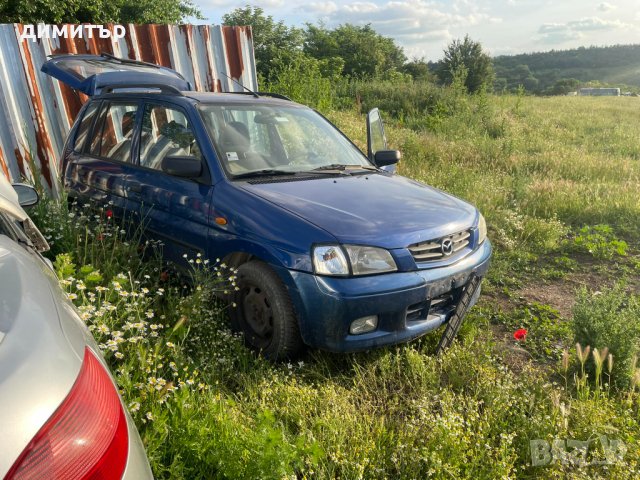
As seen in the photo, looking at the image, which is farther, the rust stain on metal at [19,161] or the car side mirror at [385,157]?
the rust stain on metal at [19,161]

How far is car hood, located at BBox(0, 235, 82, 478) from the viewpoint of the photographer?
3.27ft

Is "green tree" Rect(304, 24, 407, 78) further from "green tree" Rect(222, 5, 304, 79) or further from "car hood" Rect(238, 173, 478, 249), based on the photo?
"car hood" Rect(238, 173, 478, 249)

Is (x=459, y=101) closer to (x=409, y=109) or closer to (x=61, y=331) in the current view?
(x=409, y=109)

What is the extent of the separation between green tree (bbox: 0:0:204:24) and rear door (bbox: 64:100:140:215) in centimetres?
1596

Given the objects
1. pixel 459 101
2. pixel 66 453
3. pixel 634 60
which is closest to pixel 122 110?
pixel 66 453

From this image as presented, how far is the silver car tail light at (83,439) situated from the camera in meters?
1.01

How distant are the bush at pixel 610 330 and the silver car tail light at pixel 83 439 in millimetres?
3047

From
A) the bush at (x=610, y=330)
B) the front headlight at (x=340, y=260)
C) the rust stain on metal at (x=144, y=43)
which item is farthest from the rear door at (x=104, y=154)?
the bush at (x=610, y=330)

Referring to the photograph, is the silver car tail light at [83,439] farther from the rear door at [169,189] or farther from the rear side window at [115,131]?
the rear side window at [115,131]

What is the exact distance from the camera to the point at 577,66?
347ft

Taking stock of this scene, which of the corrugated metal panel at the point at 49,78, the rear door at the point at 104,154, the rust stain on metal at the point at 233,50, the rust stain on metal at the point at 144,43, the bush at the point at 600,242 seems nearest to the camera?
the rear door at the point at 104,154

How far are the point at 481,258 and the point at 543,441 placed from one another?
4.69ft

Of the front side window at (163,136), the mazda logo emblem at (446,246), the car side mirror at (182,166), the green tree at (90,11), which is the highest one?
the green tree at (90,11)

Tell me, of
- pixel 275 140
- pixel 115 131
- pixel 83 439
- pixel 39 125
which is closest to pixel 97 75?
pixel 115 131
